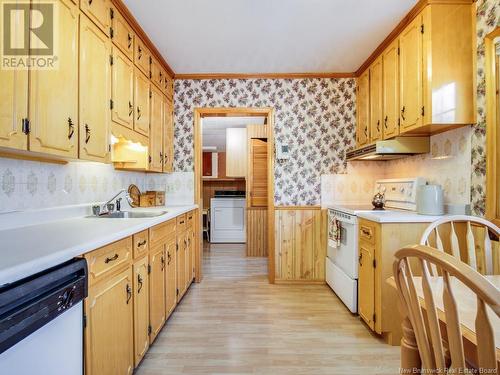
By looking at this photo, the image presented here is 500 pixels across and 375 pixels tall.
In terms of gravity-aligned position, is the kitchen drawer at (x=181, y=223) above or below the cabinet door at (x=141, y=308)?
above

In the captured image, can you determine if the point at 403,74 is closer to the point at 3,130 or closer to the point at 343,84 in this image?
the point at 343,84

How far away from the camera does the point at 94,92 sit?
1.69m

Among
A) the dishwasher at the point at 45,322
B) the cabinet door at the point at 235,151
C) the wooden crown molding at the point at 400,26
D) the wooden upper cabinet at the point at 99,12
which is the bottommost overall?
the dishwasher at the point at 45,322

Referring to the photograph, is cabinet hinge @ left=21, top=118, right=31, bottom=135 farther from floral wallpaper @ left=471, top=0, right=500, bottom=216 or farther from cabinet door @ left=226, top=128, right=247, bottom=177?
Result: cabinet door @ left=226, top=128, right=247, bottom=177

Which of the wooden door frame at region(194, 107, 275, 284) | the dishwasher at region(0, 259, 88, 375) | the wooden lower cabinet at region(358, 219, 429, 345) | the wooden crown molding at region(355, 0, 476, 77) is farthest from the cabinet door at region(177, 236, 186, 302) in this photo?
the wooden crown molding at region(355, 0, 476, 77)

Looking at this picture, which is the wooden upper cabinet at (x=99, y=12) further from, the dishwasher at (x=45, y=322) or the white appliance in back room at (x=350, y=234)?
the white appliance in back room at (x=350, y=234)

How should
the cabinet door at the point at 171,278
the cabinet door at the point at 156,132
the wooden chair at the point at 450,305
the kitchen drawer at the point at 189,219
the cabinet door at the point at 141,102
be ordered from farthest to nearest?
the kitchen drawer at the point at 189,219 → the cabinet door at the point at 156,132 → the cabinet door at the point at 141,102 → the cabinet door at the point at 171,278 → the wooden chair at the point at 450,305

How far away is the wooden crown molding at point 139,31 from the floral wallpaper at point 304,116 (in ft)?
1.63

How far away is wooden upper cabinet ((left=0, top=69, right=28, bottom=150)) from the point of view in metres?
1.10

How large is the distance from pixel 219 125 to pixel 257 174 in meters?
1.55

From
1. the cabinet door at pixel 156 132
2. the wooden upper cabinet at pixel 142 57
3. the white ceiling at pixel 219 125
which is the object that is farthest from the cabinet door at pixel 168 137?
the white ceiling at pixel 219 125

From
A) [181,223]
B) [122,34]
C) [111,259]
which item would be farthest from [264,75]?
[111,259]

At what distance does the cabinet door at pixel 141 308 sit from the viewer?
157 cm

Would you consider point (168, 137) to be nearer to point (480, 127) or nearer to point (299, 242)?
point (299, 242)
